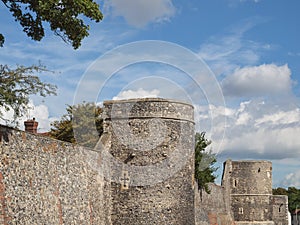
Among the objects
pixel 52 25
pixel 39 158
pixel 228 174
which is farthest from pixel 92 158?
pixel 228 174

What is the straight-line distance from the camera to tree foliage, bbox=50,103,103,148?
81.8ft

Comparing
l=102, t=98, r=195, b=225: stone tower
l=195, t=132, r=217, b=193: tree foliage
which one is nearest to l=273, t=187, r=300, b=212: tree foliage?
l=195, t=132, r=217, b=193: tree foliage

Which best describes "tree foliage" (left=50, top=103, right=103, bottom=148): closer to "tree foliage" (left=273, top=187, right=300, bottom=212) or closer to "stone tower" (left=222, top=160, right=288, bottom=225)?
"stone tower" (left=222, top=160, right=288, bottom=225)

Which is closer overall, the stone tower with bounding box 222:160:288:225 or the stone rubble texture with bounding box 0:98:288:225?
the stone rubble texture with bounding box 0:98:288:225

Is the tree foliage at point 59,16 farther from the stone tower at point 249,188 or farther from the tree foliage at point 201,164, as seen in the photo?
the stone tower at point 249,188

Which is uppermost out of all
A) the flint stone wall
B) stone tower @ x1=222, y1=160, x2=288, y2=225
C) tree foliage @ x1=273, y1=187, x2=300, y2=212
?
tree foliage @ x1=273, y1=187, x2=300, y2=212

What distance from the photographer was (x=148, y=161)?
2112cm

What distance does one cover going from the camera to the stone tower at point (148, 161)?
20.8 metres

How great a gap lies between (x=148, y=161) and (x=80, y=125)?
6535mm

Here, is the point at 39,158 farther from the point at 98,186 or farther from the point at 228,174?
the point at 228,174

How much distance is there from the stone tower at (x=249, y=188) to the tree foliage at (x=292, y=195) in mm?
52935

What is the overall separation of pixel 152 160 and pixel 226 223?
13135mm

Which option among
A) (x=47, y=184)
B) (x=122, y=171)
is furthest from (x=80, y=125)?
(x=47, y=184)

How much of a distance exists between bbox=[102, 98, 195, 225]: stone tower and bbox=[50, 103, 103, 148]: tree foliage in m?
2.99
